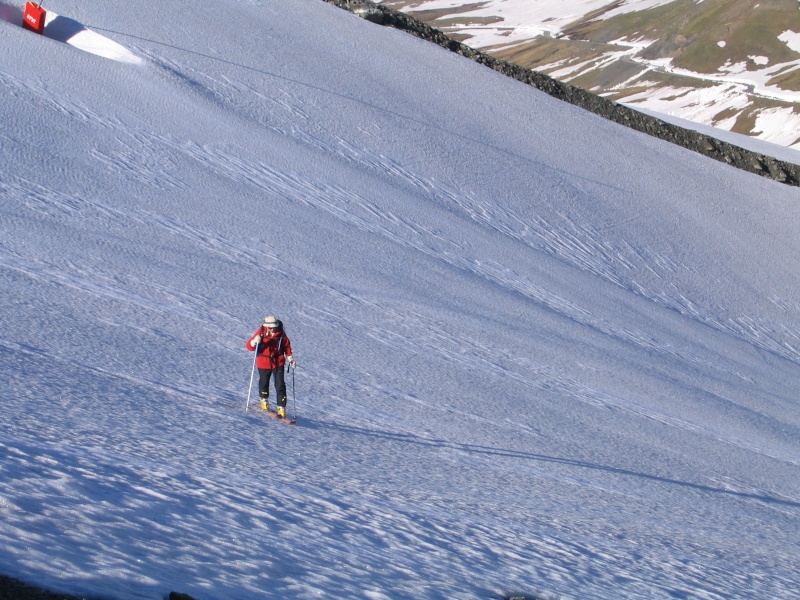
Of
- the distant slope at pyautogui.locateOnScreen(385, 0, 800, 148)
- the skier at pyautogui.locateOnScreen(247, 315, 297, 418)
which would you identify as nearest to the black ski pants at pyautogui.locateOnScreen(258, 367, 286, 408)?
the skier at pyautogui.locateOnScreen(247, 315, 297, 418)

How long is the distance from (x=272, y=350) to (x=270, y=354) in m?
0.04

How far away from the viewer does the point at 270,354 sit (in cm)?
759

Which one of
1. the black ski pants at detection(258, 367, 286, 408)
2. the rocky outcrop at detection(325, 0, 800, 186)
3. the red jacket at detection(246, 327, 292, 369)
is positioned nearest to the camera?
the black ski pants at detection(258, 367, 286, 408)

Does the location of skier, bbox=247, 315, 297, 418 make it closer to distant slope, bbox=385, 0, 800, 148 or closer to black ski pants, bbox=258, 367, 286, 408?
black ski pants, bbox=258, 367, 286, 408

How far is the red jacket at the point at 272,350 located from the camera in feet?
24.8

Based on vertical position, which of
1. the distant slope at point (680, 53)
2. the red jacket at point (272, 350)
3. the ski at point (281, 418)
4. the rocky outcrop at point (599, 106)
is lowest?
the ski at point (281, 418)

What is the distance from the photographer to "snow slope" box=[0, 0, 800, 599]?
17.1 feet

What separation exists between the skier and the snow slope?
216 millimetres

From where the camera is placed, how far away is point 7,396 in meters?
5.96

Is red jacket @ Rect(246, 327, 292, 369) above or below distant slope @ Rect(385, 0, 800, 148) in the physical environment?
below

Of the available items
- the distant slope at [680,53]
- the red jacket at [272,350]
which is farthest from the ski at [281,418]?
the distant slope at [680,53]

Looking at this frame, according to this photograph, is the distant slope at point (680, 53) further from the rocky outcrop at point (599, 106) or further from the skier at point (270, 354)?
the skier at point (270, 354)

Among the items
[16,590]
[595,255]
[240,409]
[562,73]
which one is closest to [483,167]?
[595,255]

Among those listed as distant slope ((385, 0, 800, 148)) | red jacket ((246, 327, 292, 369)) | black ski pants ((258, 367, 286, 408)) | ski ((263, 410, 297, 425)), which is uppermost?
distant slope ((385, 0, 800, 148))
